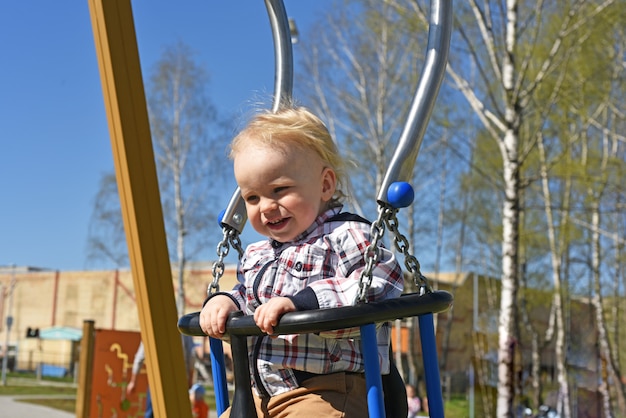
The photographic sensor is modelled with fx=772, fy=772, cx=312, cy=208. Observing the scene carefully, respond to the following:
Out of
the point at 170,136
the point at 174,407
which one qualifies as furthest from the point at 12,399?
the point at 174,407

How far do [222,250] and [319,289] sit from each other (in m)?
0.48

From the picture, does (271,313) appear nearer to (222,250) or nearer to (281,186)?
(281,186)

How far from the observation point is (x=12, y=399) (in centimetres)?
1634

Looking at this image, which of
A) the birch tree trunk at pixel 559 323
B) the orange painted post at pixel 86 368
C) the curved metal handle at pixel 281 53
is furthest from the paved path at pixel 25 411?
the curved metal handle at pixel 281 53

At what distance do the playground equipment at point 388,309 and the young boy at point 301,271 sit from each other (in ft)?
0.19

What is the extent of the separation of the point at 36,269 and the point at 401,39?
29339 millimetres

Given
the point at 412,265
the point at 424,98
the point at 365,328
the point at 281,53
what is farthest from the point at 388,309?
the point at 281,53

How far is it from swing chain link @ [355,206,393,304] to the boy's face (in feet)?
0.70

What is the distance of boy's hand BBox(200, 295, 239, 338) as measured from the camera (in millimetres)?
1624

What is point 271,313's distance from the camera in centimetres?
146

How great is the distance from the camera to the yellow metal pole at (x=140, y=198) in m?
2.49

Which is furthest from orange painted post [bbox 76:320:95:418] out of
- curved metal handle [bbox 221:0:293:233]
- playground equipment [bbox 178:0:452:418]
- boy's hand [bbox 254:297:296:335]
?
boy's hand [bbox 254:297:296:335]

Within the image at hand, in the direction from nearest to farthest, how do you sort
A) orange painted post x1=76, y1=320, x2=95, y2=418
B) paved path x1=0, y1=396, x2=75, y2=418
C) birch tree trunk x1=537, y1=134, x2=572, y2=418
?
orange painted post x1=76, y1=320, x2=95, y2=418 → paved path x1=0, y1=396, x2=75, y2=418 → birch tree trunk x1=537, y1=134, x2=572, y2=418

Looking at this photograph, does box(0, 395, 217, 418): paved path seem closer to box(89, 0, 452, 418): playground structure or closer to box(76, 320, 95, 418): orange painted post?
box(76, 320, 95, 418): orange painted post
